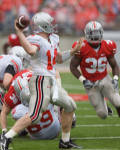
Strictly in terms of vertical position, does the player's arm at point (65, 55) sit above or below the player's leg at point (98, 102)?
above

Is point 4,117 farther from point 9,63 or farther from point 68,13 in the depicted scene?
point 68,13

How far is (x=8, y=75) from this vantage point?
244 inches

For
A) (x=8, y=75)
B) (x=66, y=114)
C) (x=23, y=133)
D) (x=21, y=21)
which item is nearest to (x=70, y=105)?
(x=66, y=114)

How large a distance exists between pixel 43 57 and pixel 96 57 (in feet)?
5.13

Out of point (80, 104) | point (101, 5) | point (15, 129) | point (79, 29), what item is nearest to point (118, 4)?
point (101, 5)

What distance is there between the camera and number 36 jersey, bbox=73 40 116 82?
6.59 meters

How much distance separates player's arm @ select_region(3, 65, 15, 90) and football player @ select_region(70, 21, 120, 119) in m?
0.82

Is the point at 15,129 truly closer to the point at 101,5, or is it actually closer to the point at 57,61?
the point at 57,61

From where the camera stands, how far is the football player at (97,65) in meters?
6.52

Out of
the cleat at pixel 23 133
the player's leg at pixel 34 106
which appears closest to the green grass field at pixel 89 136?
the cleat at pixel 23 133

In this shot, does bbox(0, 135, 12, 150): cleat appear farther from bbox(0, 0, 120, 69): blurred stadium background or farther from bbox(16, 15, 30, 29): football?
bbox(0, 0, 120, 69): blurred stadium background

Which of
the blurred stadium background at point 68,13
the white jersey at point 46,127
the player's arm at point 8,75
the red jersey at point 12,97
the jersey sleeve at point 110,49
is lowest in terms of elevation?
the white jersey at point 46,127

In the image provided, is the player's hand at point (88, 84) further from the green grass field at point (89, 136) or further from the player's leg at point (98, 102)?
the green grass field at point (89, 136)

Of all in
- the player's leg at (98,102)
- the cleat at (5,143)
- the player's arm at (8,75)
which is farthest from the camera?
the player's leg at (98,102)
